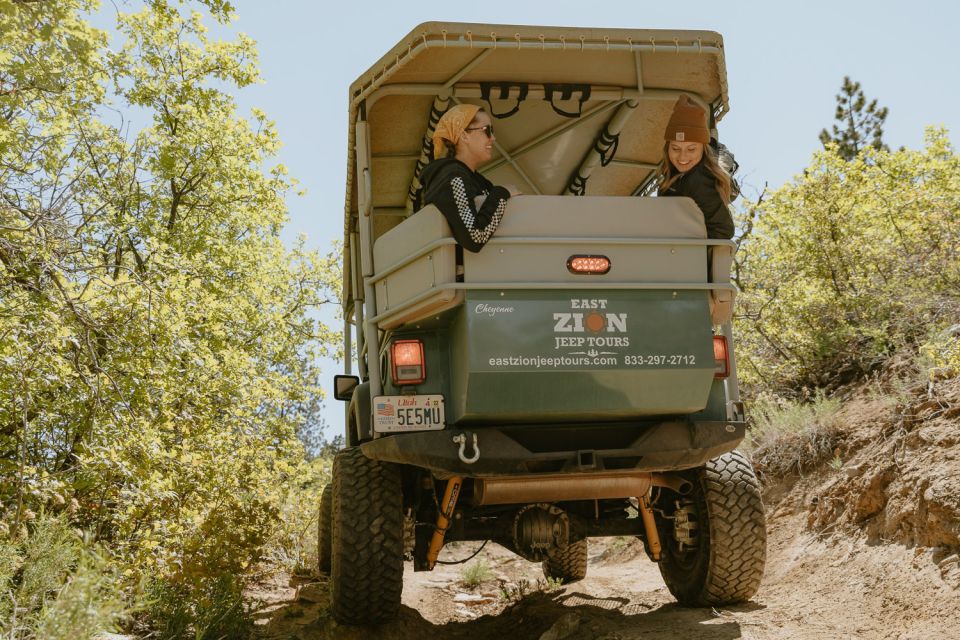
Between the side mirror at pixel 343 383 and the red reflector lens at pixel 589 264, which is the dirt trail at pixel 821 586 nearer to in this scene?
the side mirror at pixel 343 383

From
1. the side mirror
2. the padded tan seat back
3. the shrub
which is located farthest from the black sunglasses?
the shrub

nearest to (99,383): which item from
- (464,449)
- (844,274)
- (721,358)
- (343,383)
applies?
(343,383)

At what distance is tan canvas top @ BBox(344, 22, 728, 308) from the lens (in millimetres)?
4867

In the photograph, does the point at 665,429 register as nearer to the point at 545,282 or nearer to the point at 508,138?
the point at 545,282

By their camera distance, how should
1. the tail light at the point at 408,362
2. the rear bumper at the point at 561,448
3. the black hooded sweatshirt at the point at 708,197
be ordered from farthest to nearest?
the black hooded sweatshirt at the point at 708,197 → the tail light at the point at 408,362 → the rear bumper at the point at 561,448

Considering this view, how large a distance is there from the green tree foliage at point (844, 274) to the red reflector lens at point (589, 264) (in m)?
4.79

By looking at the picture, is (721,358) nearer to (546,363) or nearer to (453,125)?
(546,363)

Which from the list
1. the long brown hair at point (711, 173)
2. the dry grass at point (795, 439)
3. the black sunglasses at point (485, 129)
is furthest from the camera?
the dry grass at point (795, 439)

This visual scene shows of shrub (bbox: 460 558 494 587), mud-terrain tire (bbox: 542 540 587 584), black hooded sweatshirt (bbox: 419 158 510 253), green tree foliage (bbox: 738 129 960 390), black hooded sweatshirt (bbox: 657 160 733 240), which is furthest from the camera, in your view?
green tree foliage (bbox: 738 129 960 390)

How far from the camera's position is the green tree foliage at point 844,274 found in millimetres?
8922

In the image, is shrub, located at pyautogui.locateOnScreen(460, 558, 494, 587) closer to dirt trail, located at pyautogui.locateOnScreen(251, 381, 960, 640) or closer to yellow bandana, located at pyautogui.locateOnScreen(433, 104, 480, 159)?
dirt trail, located at pyautogui.locateOnScreen(251, 381, 960, 640)

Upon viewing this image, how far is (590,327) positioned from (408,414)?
40.3 inches

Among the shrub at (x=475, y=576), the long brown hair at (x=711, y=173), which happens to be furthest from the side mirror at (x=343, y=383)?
the shrub at (x=475, y=576)

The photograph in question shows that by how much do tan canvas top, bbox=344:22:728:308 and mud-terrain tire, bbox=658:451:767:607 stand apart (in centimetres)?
225
